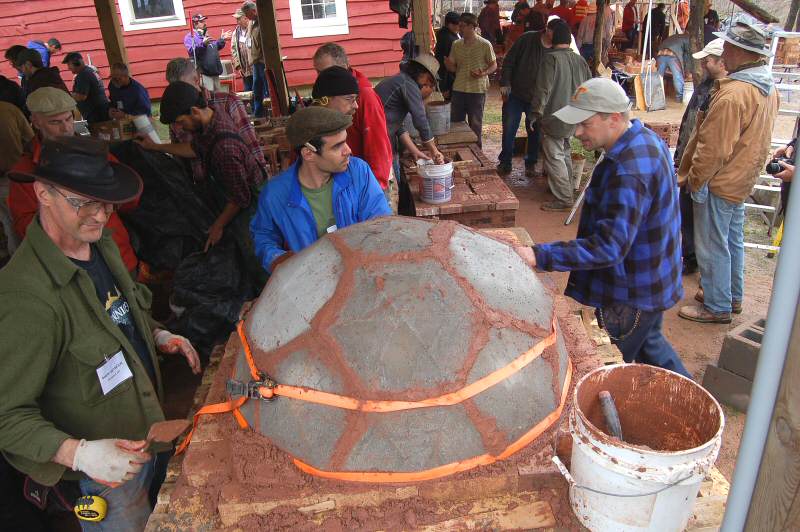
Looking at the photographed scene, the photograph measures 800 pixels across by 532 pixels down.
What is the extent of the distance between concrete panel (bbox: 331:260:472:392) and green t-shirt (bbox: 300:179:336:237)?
1.04 meters

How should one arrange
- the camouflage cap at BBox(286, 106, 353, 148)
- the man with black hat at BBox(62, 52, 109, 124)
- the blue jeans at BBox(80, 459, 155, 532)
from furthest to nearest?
the man with black hat at BBox(62, 52, 109, 124) → the camouflage cap at BBox(286, 106, 353, 148) → the blue jeans at BBox(80, 459, 155, 532)


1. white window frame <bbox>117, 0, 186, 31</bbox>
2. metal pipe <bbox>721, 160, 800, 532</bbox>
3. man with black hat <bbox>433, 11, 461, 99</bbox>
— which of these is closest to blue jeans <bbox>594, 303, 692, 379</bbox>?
metal pipe <bbox>721, 160, 800, 532</bbox>

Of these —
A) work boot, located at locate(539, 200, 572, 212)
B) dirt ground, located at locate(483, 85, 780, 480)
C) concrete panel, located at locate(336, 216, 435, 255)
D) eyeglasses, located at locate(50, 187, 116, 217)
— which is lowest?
dirt ground, located at locate(483, 85, 780, 480)

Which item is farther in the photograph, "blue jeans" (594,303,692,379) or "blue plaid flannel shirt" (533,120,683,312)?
"blue jeans" (594,303,692,379)

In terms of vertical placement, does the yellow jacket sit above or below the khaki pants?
above

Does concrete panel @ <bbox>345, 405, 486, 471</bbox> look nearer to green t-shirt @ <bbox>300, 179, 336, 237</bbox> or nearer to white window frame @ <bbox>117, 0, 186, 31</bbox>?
green t-shirt @ <bbox>300, 179, 336, 237</bbox>

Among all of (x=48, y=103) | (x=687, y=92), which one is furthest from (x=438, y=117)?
(x=687, y=92)

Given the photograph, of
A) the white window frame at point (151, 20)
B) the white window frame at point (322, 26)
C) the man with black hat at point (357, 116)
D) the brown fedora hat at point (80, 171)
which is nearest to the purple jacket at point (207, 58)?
the white window frame at point (151, 20)

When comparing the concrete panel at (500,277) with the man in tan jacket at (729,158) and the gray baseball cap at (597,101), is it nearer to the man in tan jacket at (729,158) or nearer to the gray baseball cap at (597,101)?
the gray baseball cap at (597,101)

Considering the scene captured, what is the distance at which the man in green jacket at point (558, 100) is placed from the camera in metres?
6.88

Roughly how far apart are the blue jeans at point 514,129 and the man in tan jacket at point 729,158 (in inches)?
143

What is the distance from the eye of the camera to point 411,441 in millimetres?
1836

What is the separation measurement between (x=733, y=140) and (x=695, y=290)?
5.91ft

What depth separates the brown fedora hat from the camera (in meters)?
1.99
